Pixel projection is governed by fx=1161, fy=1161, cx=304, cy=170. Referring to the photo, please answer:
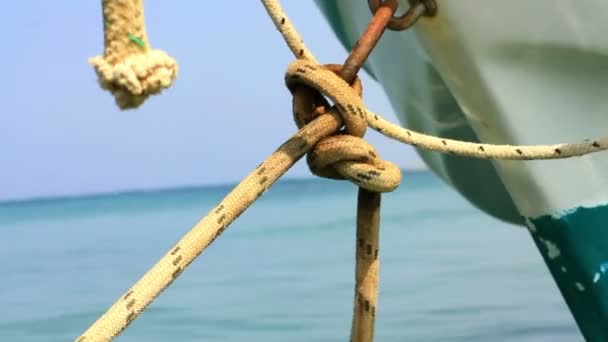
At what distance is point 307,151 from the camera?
0.94 m

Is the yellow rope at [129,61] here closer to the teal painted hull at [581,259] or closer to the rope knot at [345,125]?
the rope knot at [345,125]

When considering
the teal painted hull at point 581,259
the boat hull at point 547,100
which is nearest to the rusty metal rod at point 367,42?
the boat hull at point 547,100

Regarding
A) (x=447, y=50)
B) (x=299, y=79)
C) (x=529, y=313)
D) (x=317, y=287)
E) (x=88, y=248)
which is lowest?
(x=299, y=79)

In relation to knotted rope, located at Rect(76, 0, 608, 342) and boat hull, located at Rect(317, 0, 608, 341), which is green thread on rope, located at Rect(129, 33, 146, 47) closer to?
knotted rope, located at Rect(76, 0, 608, 342)

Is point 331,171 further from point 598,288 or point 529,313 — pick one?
point 529,313

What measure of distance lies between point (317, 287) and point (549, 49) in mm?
7238

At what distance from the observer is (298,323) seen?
6.22m

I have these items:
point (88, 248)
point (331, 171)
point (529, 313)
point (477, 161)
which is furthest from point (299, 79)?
point (88, 248)

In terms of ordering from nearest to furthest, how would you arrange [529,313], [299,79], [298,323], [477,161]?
1. [299,79]
2. [477,161]
3. [529,313]
4. [298,323]

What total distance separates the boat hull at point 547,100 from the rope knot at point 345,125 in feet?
0.75

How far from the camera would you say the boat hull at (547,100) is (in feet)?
3.63

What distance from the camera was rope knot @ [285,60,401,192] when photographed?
93cm

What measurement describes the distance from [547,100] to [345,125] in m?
0.29

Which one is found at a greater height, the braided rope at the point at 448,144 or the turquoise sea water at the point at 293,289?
the turquoise sea water at the point at 293,289
